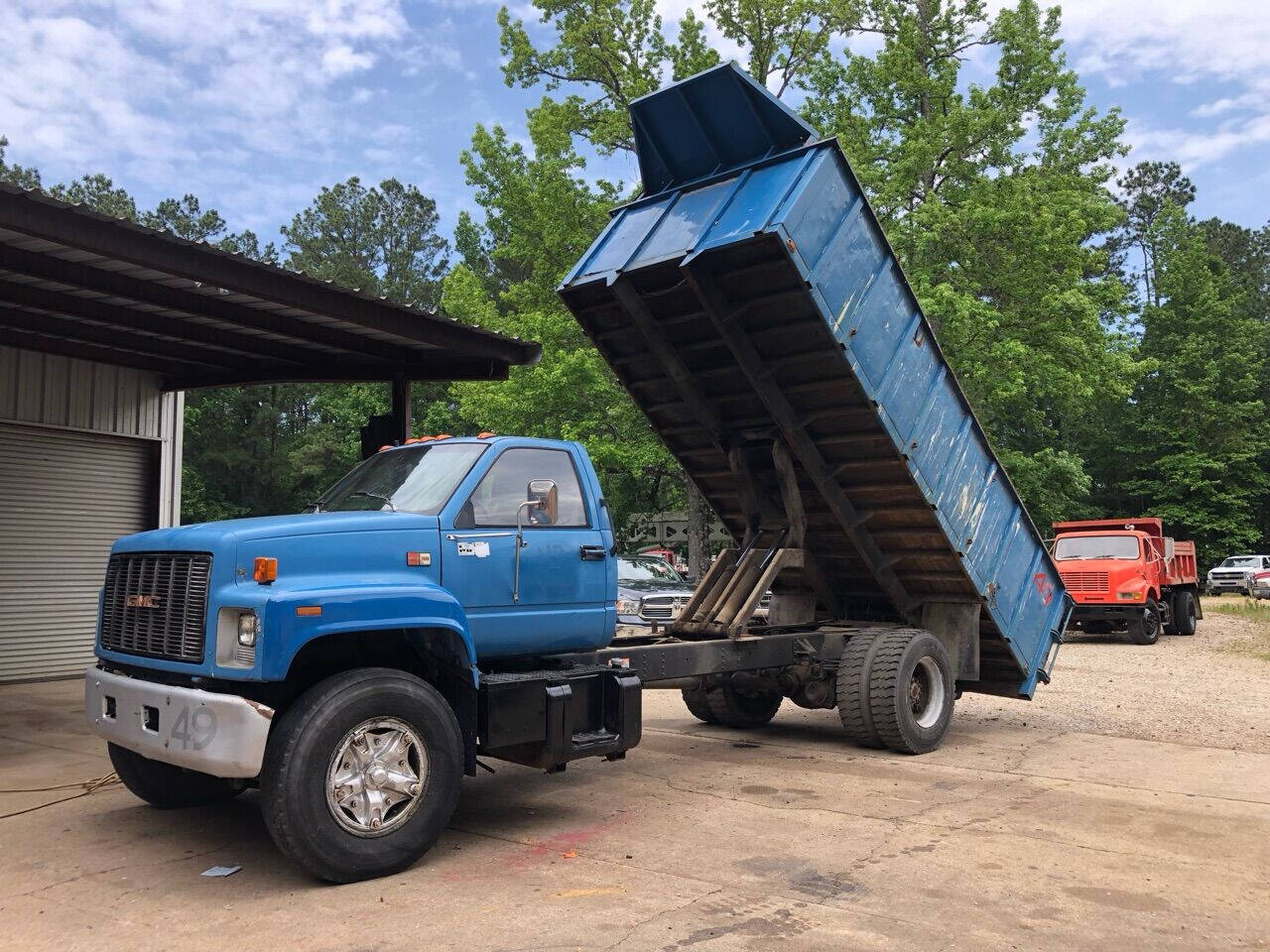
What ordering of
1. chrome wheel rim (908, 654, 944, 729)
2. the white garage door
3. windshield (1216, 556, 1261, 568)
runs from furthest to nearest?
windshield (1216, 556, 1261, 568) → the white garage door → chrome wheel rim (908, 654, 944, 729)

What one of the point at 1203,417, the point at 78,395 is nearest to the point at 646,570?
the point at 78,395

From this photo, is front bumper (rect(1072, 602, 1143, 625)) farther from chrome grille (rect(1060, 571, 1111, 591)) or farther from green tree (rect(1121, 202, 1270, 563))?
green tree (rect(1121, 202, 1270, 563))

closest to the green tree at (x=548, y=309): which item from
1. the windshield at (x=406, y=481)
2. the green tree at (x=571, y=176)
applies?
the green tree at (x=571, y=176)

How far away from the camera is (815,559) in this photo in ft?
33.1

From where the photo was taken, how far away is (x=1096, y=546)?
69.2 feet

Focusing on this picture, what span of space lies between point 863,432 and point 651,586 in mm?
9871

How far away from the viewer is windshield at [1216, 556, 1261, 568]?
40781mm

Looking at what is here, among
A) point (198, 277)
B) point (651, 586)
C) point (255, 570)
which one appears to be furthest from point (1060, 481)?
point (255, 570)

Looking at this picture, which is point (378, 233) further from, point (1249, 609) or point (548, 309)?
point (1249, 609)

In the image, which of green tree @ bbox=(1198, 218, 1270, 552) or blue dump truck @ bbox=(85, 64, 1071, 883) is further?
green tree @ bbox=(1198, 218, 1270, 552)

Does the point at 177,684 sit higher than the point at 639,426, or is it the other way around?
the point at 639,426

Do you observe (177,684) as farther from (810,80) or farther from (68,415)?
(810,80)

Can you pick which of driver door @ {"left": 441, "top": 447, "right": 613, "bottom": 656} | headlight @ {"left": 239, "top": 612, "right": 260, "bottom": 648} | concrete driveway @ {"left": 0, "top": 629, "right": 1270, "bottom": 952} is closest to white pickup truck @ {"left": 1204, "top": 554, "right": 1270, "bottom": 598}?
concrete driveway @ {"left": 0, "top": 629, "right": 1270, "bottom": 952}

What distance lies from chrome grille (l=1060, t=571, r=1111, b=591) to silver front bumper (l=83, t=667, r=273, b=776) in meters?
18.1
